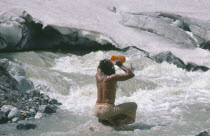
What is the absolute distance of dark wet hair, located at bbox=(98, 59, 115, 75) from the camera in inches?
275

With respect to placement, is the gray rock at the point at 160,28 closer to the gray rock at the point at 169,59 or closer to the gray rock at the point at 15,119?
the gray rock at the point at 169,59

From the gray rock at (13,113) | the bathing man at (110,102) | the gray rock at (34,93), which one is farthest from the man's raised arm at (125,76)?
the gray rock at (34,93)

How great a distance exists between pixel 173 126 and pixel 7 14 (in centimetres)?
827

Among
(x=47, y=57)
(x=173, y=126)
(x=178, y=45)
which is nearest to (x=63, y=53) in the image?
(x=47, y=57)

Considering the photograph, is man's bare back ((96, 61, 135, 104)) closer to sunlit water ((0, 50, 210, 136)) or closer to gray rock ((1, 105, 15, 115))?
sunlit water ((0, 50, 210, 136))

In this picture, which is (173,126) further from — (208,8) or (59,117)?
(208,8)

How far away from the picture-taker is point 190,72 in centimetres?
1374

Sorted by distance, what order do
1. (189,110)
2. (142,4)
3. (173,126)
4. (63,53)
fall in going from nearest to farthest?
(173,126)
(189,110)
(63,53)
(142,4)

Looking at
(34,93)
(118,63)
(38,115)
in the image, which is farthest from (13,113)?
(118,63)

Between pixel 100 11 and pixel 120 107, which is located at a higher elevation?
pixel 120 107

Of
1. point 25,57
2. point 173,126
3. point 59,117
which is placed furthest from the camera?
point 25,57

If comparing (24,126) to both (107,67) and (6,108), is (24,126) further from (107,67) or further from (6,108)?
(107,67)

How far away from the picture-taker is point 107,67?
23.0 feet

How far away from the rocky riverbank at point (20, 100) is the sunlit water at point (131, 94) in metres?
0.23
